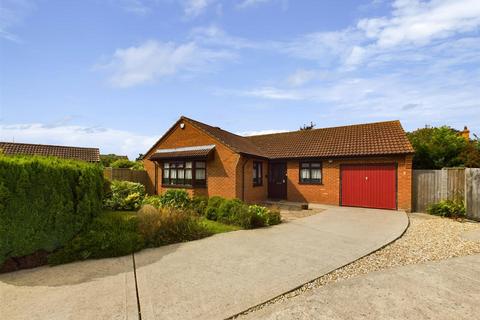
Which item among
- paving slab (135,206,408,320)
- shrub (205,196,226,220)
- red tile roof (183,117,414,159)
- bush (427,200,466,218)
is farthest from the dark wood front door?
bush (427,200,466,218)

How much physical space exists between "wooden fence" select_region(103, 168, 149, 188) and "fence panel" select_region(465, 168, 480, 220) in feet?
59.0

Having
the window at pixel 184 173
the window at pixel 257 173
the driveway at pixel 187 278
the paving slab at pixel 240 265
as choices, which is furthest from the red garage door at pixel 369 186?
the window at pixel 184 173

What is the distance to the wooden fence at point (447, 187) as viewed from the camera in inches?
406

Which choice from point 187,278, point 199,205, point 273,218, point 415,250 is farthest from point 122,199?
point 415,250

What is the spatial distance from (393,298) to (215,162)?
11.7 metres

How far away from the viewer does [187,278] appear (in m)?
4.63

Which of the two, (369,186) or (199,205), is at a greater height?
(369,186)

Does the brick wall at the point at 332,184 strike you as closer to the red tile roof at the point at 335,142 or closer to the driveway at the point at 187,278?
the red tile roof at the point at 335,142

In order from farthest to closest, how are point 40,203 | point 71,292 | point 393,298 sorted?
point 40,203 → point 71,292 → point 393,298

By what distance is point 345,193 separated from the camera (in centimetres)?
1443

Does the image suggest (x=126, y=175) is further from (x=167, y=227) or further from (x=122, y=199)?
(x=167, y=227)

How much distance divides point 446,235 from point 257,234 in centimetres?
612

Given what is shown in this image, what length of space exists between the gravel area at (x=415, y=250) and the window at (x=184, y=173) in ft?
34.9

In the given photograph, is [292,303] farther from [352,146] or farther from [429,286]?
[352,146]
